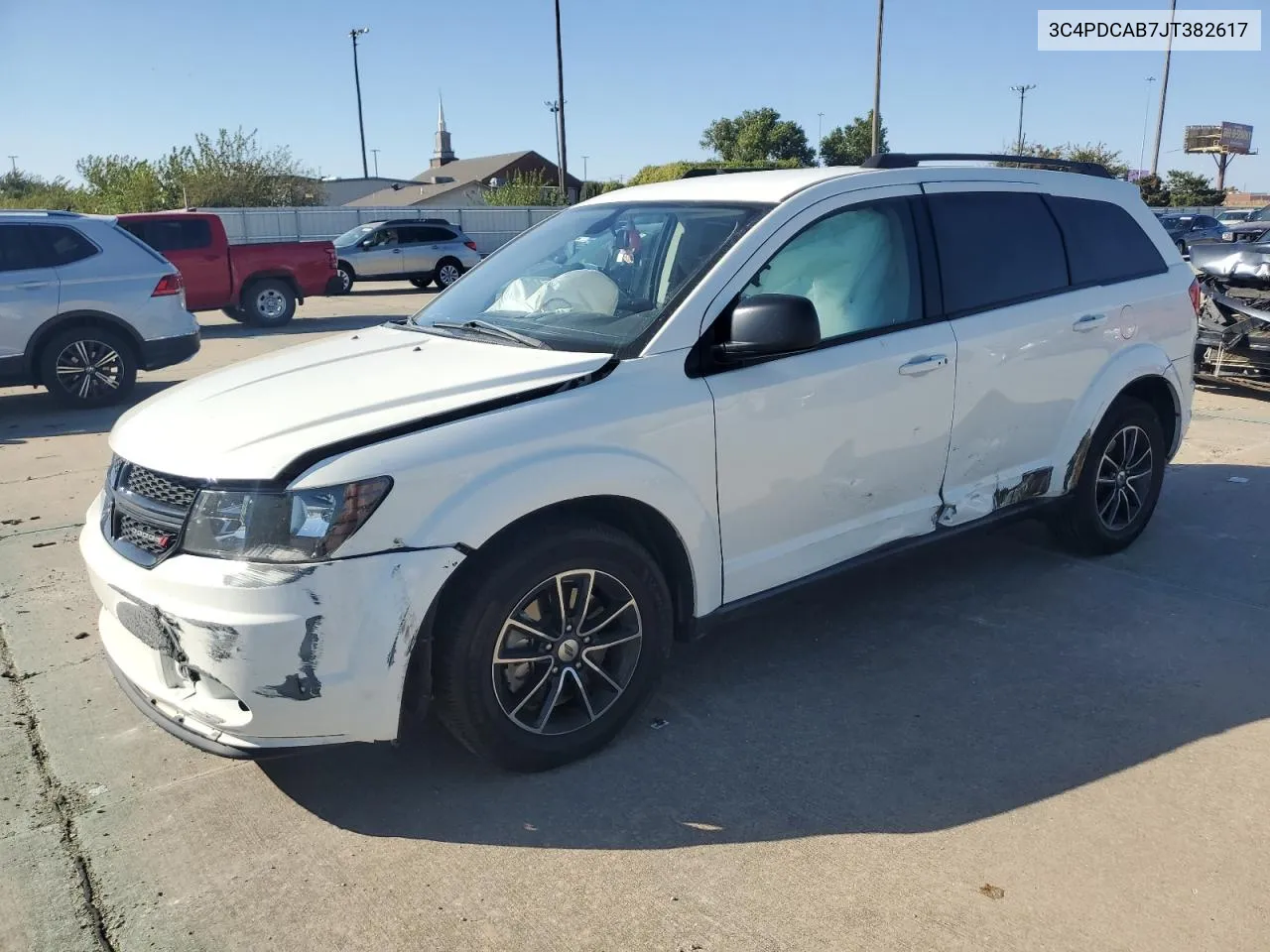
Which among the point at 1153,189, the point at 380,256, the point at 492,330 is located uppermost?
the point at 1153,189

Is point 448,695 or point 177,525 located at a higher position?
point 177,525

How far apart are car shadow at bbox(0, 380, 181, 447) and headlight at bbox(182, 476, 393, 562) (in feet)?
21.8

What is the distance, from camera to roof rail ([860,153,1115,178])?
446 cm

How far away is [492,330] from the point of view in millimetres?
3898

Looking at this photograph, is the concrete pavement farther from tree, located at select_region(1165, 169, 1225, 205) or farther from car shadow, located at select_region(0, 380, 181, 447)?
tree, located at select_region(1165, 169, 1225, 205)

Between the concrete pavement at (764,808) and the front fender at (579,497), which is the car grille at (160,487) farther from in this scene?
the concrete pavement at (764,808)

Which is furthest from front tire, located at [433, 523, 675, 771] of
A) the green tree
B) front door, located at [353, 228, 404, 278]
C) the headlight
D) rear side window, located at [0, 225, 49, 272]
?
the green tree

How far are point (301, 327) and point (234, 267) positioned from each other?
4.58 ft

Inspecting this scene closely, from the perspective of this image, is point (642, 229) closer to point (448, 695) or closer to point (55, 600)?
point (448, 695)

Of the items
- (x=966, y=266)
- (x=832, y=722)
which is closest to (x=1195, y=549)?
(x=966, y=266)

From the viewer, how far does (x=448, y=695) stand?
3068mm

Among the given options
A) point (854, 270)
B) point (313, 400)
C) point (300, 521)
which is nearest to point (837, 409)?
point (854, 270)

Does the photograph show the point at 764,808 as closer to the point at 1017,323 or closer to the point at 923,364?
the point at 923,364

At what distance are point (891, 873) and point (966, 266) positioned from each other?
257 cm
